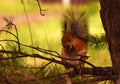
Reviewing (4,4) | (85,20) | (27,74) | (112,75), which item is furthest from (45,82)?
(4,4)

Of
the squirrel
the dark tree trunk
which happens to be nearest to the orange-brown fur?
the squirrel

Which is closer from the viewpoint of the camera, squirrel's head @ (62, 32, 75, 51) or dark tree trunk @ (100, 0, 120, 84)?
dark tree trunk @ (100, 0, 120, 84)

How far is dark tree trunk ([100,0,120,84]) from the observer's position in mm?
1034

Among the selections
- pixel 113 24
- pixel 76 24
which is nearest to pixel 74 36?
pixel 76 24

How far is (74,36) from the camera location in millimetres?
1467

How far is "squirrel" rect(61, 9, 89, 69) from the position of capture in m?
1.34

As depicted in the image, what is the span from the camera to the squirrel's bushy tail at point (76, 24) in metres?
1.33

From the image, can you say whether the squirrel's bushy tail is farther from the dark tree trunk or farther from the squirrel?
the dark tree trunk

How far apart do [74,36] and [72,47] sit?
0.08 metres

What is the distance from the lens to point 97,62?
4.79 feet

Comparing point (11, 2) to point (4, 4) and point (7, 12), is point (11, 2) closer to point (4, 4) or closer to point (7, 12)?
point (4, 4)

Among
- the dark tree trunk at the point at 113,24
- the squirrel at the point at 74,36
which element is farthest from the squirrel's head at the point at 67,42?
the dark tree trunk at the point at 113,24

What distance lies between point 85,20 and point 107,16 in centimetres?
37

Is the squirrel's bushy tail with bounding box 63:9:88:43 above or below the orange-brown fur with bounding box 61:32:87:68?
above
